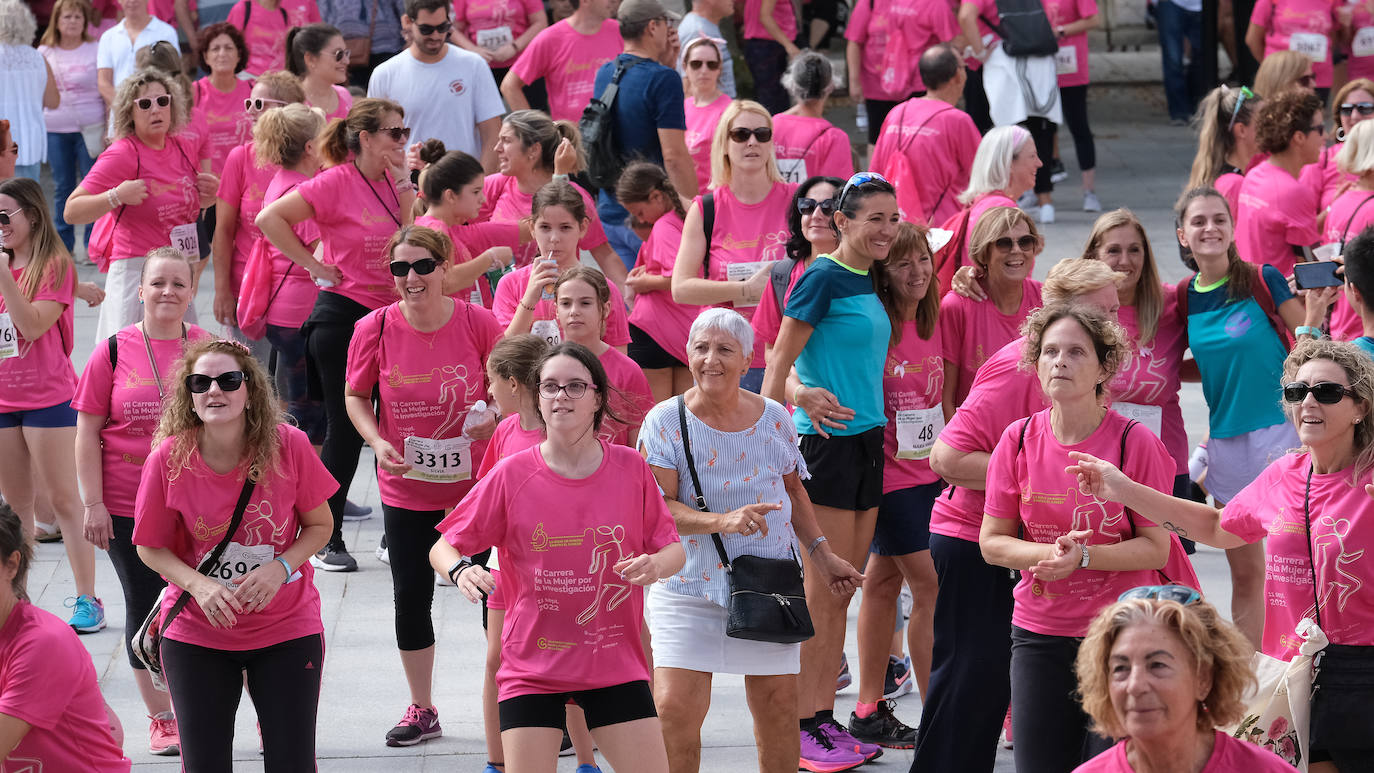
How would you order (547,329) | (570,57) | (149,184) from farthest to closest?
1. (570,57)
2. (149,184)
3. (547,329)

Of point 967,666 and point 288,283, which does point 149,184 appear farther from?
point 967,666

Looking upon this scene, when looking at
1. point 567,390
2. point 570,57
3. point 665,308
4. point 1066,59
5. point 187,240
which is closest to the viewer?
point 567,390

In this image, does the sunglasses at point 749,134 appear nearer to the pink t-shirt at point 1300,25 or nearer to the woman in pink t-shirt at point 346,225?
the woman in pink t-shirt at point 346,225

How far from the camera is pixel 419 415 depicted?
6.09 metres

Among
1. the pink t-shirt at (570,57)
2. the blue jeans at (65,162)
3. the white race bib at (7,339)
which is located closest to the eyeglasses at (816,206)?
the white race bib at (7,339)

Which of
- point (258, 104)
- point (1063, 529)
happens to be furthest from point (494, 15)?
point (1063, 529)

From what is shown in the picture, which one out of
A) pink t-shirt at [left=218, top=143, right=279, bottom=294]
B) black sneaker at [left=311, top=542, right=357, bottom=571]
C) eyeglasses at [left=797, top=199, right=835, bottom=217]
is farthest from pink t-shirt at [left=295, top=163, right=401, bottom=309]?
eyeglasses at [left=797, top=199, right=835, bottom=217]

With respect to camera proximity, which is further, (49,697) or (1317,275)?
(1317,275)

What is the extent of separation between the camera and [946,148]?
862cm

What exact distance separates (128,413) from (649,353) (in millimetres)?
2438

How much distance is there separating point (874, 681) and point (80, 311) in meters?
8.13

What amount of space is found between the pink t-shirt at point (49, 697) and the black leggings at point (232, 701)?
340 mm

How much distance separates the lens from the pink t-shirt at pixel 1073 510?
4504 millimetres

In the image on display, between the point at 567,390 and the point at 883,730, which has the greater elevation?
the point at 567,390
